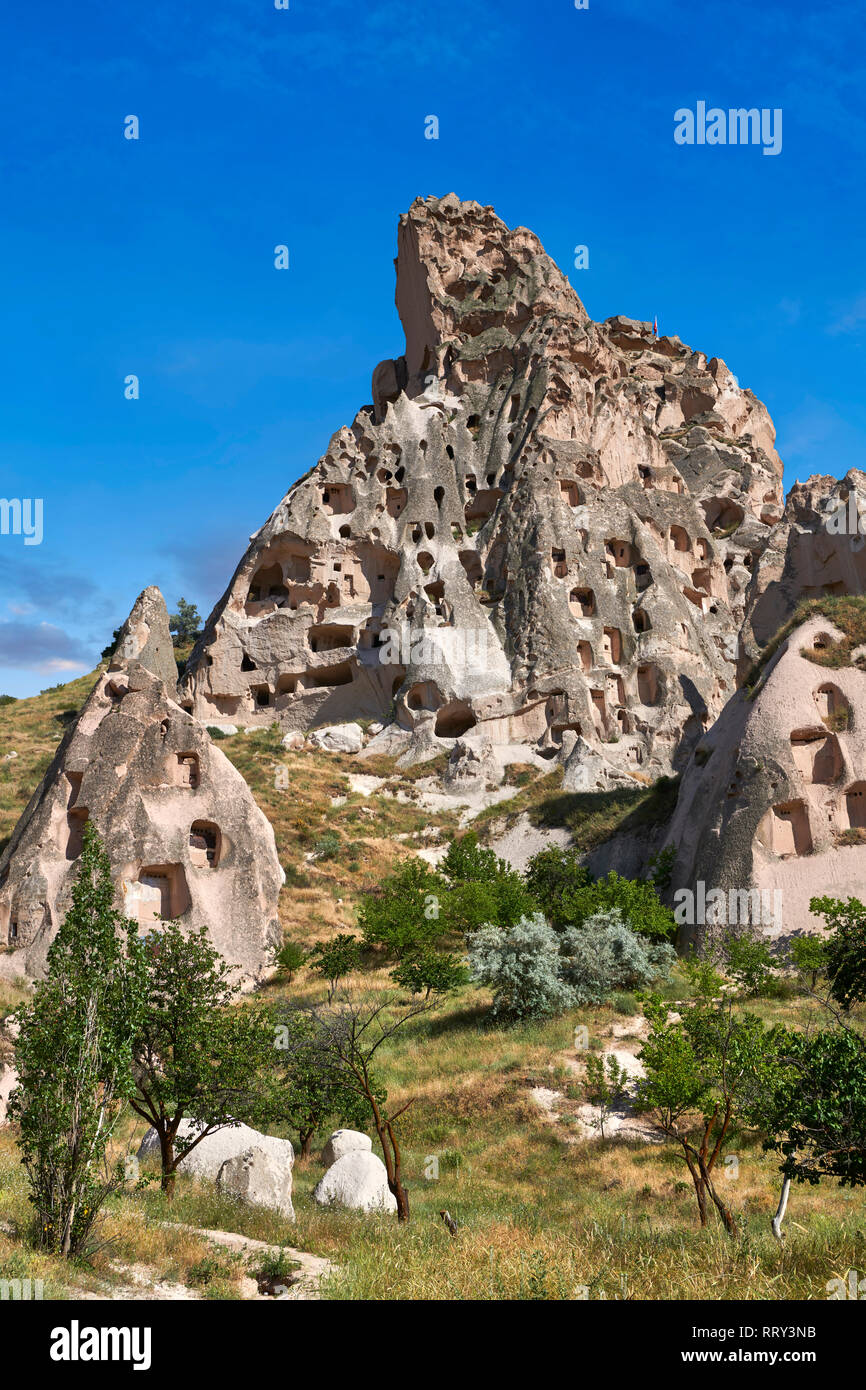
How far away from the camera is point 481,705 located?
159 ft

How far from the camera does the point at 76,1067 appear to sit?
9.75 meters

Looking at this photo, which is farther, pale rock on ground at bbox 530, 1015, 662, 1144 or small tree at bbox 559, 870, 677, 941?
small tree at bbox 559, 870, 677, 941

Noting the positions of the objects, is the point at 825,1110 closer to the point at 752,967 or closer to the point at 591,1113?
the point at 591,1113

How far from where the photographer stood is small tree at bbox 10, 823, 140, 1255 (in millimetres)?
9383

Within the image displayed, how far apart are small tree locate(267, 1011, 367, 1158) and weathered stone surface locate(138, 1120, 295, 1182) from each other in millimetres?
706

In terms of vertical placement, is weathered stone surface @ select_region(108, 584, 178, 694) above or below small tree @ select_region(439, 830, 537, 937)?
above

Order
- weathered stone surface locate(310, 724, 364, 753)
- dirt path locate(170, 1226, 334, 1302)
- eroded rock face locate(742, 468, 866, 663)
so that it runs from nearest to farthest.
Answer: dirt path locate(170, 1226, 334, 1302) < eroded rock face locate(742, 468, 866, 663) < weathered stone surface locate(310, 724, 364, 753)

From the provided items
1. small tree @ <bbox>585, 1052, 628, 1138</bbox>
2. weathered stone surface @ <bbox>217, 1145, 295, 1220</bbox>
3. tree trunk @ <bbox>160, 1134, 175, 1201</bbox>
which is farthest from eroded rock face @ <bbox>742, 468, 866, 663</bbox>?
tree trunk @ <bbox>160, 1134, 175, 1201</bbox>

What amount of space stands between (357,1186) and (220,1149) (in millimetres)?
2405

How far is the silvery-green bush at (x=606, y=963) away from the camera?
23172mm

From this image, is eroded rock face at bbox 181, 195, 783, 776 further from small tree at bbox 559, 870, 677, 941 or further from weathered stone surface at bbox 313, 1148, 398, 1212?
weathered stone surface at bbox 313, 1148, 398, 1212

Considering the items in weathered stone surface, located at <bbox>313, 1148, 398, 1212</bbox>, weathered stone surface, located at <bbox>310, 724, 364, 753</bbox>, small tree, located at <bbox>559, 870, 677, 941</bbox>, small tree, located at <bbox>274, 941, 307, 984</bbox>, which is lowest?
weathered stone surface, located at <bbox>313, 1148, 398, 1212</bbox>

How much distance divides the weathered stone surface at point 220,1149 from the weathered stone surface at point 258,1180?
74 millimetres
